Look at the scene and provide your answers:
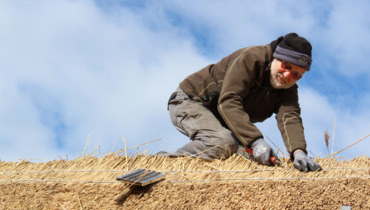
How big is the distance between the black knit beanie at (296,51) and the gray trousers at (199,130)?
2.38 feet

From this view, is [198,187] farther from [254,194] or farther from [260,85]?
[260,85]

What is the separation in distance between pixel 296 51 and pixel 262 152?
83 centimetres

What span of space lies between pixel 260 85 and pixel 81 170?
159cm

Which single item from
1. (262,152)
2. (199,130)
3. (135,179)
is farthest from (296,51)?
(135,179)

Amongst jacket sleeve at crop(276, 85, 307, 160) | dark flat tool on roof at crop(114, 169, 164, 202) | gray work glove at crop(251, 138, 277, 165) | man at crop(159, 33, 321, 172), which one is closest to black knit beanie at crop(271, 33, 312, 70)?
man at crop(159, 33, 321, 172)

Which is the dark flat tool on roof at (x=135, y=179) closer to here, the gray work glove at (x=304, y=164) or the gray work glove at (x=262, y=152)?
the gray work glove at (x=262, y=152)

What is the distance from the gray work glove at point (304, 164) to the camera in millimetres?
2748

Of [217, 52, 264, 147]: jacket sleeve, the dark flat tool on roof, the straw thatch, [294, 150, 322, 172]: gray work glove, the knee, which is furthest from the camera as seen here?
the knee

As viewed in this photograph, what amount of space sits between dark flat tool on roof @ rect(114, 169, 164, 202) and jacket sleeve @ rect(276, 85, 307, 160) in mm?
1020

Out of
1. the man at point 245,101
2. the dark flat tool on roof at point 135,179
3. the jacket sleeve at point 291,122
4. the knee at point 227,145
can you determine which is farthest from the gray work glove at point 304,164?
the dark flat tool on roof at point 135,179

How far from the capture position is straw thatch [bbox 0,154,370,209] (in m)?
2.50

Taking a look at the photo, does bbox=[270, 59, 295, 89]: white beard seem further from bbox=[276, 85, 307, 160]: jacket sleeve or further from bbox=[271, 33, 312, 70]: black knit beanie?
bbox=[276, 85, 307, 160]: jacket sleeve

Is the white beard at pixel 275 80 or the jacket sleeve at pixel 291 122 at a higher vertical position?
the white beard at pixel 275 80

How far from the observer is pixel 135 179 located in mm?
2887
